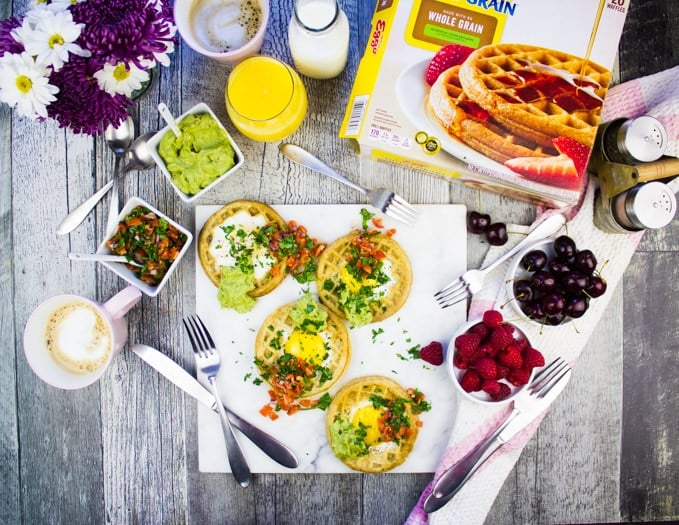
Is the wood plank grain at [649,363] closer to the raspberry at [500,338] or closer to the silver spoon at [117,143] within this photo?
the raspberry at [500,338]

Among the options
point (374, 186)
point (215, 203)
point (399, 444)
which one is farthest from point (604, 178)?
point (215, 203)

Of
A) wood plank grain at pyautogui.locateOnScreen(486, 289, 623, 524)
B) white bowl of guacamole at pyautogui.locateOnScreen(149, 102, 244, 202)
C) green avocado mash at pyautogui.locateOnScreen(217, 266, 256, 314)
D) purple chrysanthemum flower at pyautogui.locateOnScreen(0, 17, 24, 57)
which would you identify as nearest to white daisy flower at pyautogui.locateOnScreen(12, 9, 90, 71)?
purple chrysanthemum flower at pyautogui.locateOnScreen(0, 17, 24, 57)

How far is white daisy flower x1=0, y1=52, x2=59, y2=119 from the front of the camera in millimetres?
1244

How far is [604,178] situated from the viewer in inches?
62.3

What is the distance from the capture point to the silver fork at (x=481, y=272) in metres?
1.60

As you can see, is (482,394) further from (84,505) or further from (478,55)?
(84,505)

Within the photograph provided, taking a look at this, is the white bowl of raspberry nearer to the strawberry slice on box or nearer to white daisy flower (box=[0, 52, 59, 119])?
the strawberry slice on box

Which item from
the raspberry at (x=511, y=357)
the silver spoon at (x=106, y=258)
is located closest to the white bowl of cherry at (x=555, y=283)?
the raspberry at (x=511, y=357)

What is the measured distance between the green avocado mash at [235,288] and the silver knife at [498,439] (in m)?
0.79

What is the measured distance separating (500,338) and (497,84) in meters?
0.67

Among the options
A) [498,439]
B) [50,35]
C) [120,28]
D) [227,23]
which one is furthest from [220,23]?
[498,439]

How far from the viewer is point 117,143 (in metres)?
1.65

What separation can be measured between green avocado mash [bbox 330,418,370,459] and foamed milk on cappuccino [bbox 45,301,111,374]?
0.70 m

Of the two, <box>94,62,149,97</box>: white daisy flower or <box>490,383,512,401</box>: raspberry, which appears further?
<box>490,383,512,401</box>: raspberry
